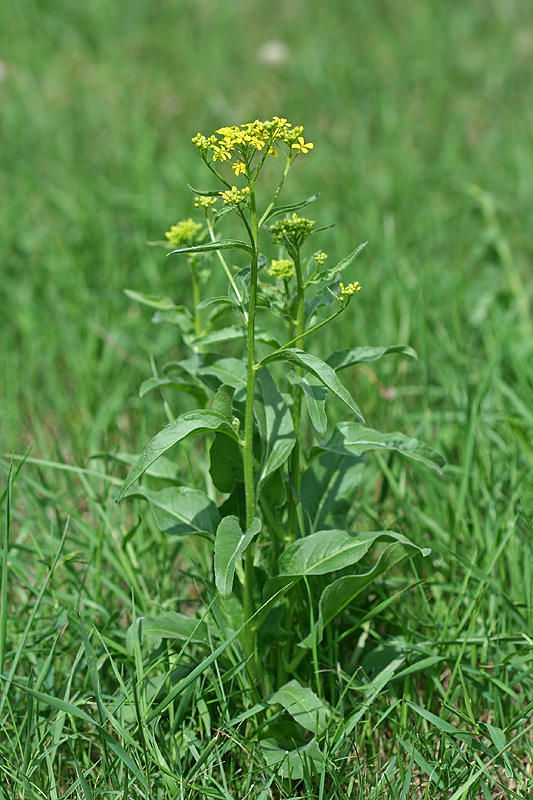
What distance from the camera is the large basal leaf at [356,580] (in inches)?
65.1

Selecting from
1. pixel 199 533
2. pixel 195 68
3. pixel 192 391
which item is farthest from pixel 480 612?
pixel 195 68

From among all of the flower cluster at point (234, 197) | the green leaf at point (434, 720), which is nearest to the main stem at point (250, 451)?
the flower cluster at point (234, 197)

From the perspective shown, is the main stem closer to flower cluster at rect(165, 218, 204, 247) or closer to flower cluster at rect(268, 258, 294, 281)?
flower cluster at rect(268, 258, 294, 281)

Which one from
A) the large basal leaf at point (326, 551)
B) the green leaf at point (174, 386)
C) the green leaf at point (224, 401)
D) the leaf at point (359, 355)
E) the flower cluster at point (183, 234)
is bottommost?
the large basal leaf at point (326, 551)

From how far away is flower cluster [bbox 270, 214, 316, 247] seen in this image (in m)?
1.61

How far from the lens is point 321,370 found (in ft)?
4.78

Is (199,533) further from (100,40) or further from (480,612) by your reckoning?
(100,40)

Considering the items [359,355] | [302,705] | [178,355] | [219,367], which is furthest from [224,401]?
[178,355]

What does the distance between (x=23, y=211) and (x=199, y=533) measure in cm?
283

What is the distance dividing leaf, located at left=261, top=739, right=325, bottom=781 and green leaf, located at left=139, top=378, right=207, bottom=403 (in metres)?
0.81

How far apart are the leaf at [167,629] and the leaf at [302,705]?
21 cm

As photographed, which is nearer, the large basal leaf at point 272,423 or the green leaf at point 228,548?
the green leaf at point 228,548

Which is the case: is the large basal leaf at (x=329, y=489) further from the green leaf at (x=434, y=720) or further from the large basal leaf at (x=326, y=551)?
the green leaf at (x=434, y=720)

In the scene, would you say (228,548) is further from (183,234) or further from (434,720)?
(183,234)
